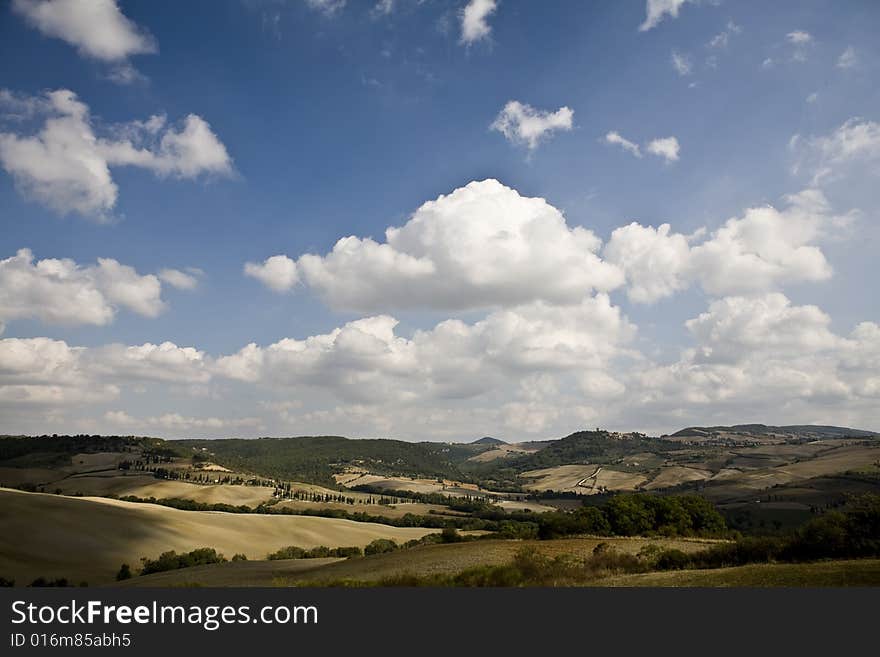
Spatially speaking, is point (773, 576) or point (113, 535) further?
point (113, 535)

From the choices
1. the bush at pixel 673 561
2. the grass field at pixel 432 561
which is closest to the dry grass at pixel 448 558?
the grass field at pixel 432 561

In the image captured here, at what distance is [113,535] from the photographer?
115625mm

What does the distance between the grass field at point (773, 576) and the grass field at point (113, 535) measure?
8891 cm

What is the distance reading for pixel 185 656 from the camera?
56.2 feet

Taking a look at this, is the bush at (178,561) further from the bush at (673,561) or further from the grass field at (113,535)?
the bush at (673,561)

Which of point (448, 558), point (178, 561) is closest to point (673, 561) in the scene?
point (448, 558)

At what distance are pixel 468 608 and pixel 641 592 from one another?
21.3ft

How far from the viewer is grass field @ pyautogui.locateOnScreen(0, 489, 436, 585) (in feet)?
320

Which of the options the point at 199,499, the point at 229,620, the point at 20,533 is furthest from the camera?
the point at 199,499

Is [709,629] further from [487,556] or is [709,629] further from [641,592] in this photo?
[487,556]

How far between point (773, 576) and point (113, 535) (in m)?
124

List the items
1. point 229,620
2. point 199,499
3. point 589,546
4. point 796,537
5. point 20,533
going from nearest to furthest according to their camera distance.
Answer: point 229,620 < point 796,537 < point 589,546 < point 20,533 < point 199,499

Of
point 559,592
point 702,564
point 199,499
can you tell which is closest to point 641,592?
point 559,592

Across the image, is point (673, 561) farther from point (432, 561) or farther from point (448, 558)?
point (432, 561)
